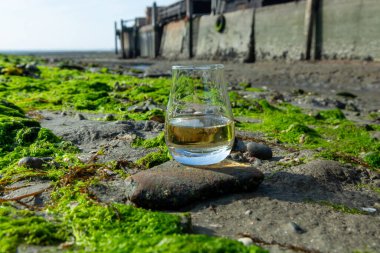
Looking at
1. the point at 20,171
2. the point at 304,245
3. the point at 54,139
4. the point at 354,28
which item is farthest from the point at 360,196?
the point at 354,28

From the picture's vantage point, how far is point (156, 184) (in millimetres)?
2166

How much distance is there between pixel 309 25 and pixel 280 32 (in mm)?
1924

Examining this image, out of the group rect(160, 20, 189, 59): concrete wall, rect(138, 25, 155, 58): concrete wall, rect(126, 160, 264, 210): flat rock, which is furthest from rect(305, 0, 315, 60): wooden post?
rect(138, 25, 155, 58): concrete wall

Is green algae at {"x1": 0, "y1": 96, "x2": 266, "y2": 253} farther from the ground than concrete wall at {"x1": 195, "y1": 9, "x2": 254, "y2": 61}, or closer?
closer

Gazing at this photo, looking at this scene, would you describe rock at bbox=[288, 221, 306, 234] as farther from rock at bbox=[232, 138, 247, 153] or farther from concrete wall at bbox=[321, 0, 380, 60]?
concrete wall at bbox=[321, 0, 380, 60]

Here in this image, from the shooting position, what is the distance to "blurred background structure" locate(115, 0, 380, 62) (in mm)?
→ 11164

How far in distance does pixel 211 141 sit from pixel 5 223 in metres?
1.13

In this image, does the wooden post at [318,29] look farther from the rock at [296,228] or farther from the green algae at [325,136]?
the rock at [296,228]

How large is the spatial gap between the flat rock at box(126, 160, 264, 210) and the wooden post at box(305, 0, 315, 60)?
1177 centimetres

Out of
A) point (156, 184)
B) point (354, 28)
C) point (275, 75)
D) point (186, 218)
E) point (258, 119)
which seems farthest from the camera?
point (275, 75)

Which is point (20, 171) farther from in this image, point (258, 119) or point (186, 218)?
point (258, 119)

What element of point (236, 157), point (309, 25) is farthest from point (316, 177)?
point (309, 25)

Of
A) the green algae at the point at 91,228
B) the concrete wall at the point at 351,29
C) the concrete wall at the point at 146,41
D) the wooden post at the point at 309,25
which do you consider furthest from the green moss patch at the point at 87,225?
the concrete wall at the point at 146,41

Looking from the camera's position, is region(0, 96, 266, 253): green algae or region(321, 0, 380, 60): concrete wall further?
region(321, 0, 380, 60): concrete wall
